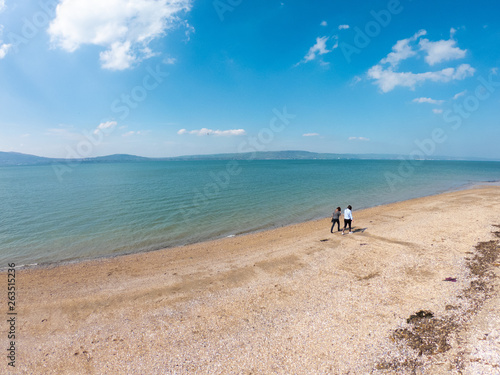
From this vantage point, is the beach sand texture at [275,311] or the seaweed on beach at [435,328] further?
the beach sand texture at [275,311]

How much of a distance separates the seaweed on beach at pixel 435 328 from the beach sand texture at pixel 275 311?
0.03 meters

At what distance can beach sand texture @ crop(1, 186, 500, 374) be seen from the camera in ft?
21.1

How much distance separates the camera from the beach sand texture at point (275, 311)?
6.44 metres

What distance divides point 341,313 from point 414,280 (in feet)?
15.0

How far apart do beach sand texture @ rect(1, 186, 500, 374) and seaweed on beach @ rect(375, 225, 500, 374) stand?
0.10ft

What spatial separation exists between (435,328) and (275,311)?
200 inches

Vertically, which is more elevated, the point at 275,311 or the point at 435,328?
the point at 435,328

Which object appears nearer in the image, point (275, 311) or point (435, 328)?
point (435, 328)

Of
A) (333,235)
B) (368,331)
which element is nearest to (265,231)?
(333,235)

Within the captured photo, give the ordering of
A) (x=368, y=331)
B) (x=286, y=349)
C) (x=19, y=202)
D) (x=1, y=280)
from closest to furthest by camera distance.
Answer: (x=286, y=349), (x=368, y=331), (x=1, y=280), (x=19, y=202)

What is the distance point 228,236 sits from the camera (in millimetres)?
19797

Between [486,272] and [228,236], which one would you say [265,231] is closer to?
[228,236]

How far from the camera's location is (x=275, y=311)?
863 cm

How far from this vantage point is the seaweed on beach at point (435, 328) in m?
6.10
